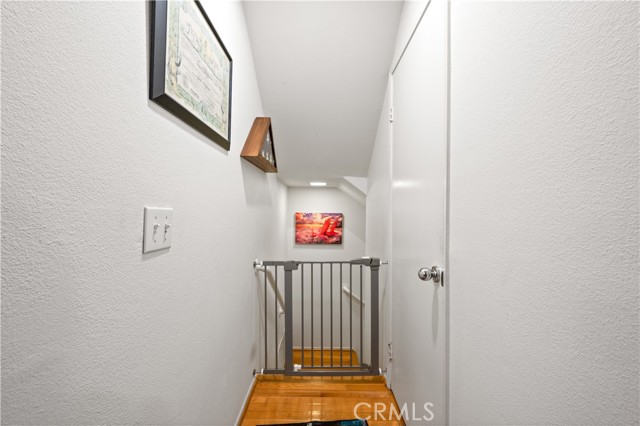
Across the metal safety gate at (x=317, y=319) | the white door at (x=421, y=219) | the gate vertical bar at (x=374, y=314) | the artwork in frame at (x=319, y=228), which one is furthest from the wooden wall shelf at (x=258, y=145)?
the artwork in frame at (x=319, y=228)

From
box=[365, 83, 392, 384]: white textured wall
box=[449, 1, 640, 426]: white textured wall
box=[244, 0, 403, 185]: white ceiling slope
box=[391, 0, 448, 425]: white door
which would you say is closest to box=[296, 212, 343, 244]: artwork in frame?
box=[244, 0, 403, 185]: white ceiling slope

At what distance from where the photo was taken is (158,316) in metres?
0.79

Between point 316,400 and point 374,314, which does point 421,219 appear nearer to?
point 374,314

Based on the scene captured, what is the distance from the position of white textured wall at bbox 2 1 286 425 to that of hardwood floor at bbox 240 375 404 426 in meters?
0.68

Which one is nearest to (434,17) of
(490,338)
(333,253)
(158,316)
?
(490,338)

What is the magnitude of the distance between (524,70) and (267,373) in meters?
2.07

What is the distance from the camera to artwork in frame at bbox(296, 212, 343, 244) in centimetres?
476

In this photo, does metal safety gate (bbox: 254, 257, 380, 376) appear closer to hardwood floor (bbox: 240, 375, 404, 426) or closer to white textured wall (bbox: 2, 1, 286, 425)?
hardwood floor (bbox: 240, 375, 404, 426)

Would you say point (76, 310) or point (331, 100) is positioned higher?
point (331, 100)

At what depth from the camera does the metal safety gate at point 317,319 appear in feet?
6.23

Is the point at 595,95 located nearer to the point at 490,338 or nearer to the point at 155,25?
the point at 490,338

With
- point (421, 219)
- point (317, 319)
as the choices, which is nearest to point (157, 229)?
point (421, 219)

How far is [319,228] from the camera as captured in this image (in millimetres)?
4773

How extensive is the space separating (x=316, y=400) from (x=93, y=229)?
1.62m
